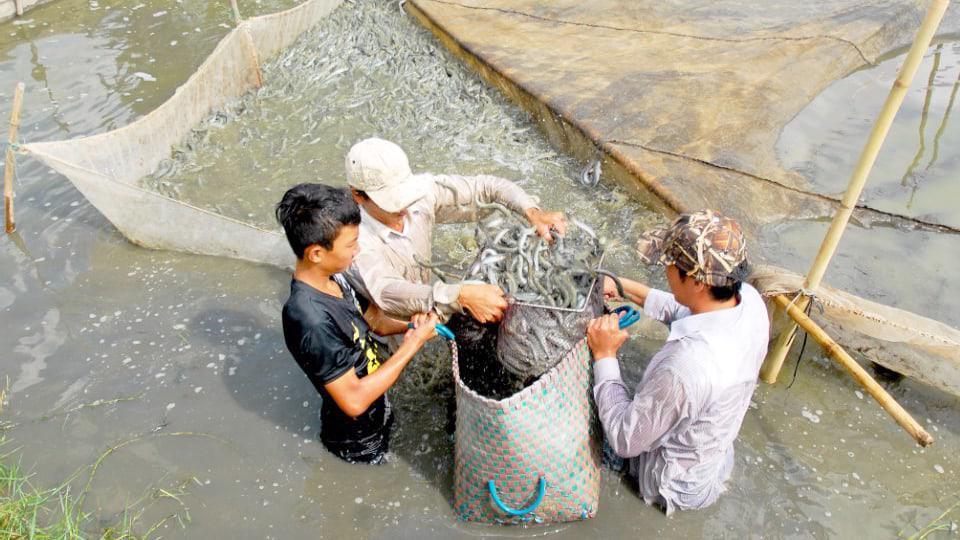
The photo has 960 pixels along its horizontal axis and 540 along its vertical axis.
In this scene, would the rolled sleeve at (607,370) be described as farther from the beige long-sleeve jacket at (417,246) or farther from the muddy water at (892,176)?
the muddy water at (892,176)

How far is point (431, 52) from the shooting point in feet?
26.3

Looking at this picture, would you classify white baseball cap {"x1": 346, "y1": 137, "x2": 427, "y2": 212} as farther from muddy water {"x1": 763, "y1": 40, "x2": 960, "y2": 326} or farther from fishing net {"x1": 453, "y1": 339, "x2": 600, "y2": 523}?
muddy water {"x1": 763, "y1": 40, "x2": 960, "y2": 326}

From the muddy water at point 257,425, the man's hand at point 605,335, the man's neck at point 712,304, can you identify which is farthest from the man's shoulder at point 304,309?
the man's neck at point 712,304

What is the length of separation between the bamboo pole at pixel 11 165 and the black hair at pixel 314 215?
3572mm

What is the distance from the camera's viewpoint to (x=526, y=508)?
258cm

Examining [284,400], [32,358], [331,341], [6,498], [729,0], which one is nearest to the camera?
[331,341]

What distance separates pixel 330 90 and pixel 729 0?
518cm

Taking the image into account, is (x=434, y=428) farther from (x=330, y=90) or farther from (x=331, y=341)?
(x=330, y=90)

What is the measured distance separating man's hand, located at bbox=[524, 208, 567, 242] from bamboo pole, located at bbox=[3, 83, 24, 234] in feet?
13.5

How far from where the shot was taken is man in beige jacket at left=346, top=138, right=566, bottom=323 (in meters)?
2.54

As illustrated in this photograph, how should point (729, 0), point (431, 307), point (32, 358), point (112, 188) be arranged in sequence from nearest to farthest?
point (431, 307)
point (32, 358)
point (112, 188)
point (729, 0)

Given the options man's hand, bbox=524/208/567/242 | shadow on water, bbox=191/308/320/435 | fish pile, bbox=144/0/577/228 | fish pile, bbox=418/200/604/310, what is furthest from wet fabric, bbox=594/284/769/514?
fish pile, bbox=144/0/577/228

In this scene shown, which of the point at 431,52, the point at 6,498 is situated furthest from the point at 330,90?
the point at 6,498

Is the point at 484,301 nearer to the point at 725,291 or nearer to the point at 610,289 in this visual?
the point at 610,289
